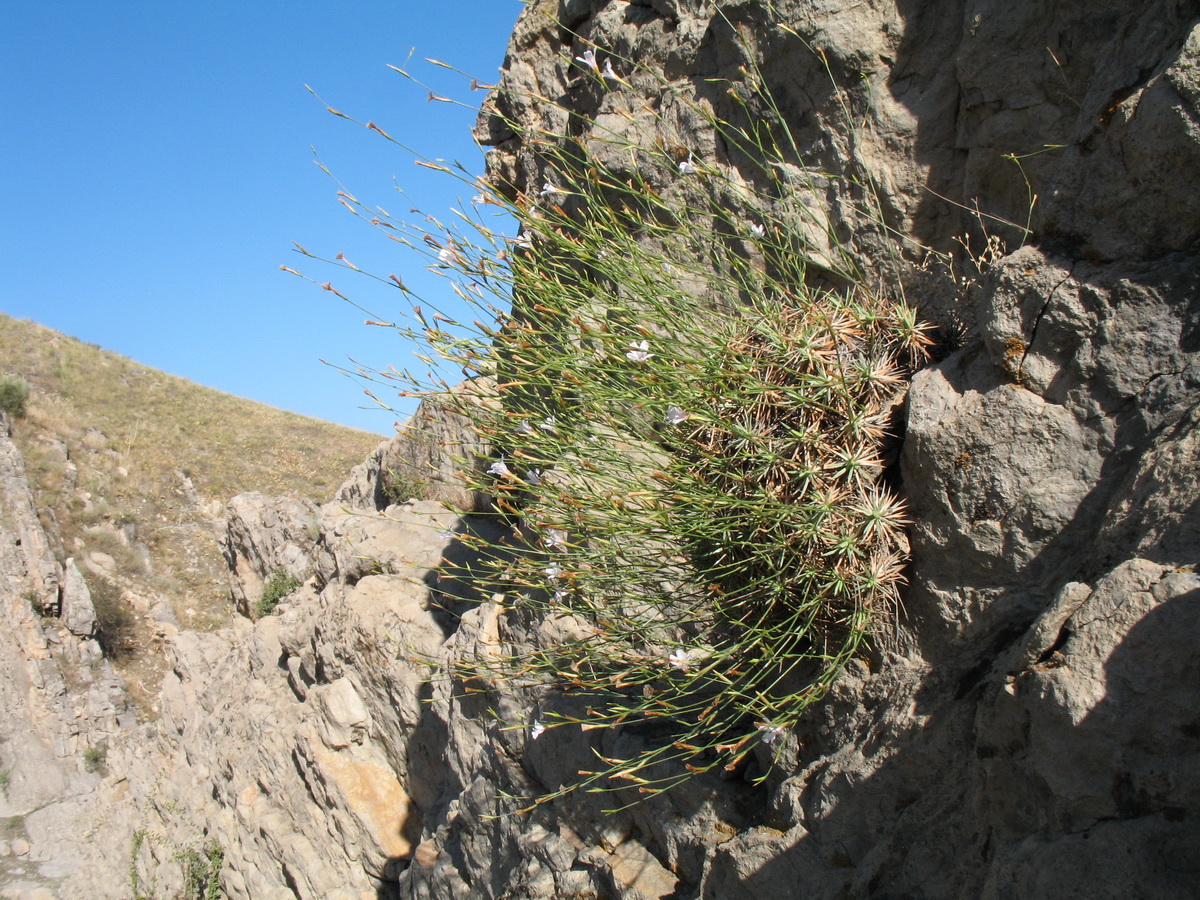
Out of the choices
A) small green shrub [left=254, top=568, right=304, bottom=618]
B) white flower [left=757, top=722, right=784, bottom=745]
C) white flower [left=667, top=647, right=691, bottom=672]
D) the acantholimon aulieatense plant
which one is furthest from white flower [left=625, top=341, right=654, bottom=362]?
small green shrub [left=254, top=568, right=304, bottom=618]

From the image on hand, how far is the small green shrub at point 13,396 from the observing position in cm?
2070

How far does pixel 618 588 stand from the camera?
11.1 ft

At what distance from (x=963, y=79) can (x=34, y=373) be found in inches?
1133

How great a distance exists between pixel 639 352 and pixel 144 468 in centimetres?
2333

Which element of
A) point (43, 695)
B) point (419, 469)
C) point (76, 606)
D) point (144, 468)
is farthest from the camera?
point (144, 468)

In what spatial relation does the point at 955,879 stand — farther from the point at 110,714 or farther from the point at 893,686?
the point at 110,714

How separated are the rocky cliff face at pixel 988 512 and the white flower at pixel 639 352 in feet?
3.21

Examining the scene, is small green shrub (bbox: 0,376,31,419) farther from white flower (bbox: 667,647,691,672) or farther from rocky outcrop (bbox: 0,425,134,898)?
white flower (bbox: 667,647,691,672)

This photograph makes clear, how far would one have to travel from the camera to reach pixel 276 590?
36.6ft

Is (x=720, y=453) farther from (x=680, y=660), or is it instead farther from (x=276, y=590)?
(x=276, y=590)

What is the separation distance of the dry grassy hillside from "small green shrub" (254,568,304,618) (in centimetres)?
756

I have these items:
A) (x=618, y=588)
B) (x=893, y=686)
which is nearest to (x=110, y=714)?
(x=618, y=588)

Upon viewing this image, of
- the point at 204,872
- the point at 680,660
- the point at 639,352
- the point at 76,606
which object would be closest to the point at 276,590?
the point at 204,872

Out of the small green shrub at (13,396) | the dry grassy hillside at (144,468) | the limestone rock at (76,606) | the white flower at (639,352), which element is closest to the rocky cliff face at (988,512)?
the white flower at (639,352)
